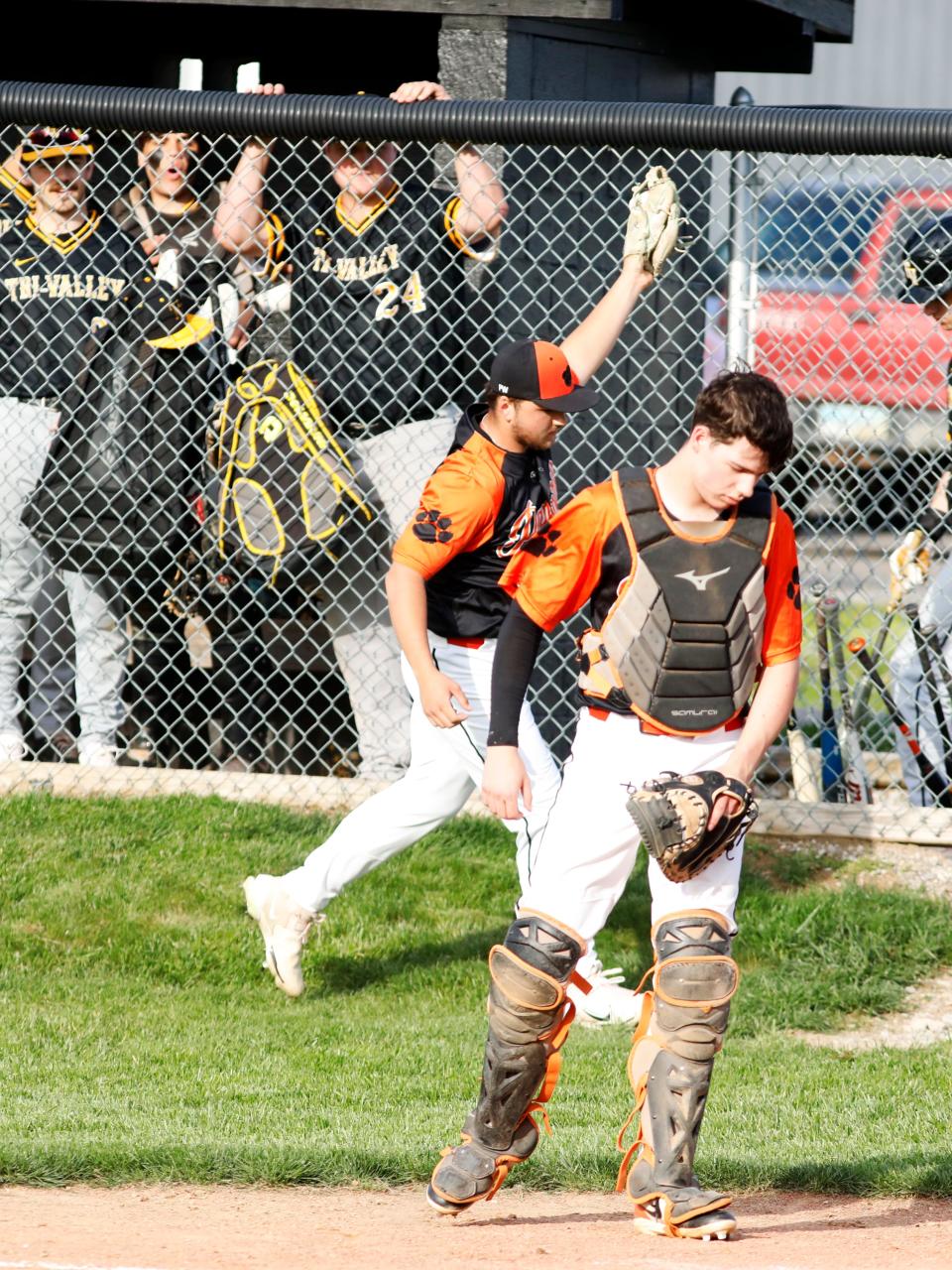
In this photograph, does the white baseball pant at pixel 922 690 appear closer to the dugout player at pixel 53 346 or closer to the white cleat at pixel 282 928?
the white cleat at pixel 282 928

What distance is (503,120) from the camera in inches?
210

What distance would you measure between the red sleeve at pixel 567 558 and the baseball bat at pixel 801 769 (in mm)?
3082

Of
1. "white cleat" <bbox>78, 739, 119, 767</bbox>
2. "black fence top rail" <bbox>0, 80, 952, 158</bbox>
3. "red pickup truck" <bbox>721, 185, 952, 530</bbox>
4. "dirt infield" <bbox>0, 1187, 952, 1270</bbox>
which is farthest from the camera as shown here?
"red pickup truck" <bbox>721, 185, 952, 530</bbox>

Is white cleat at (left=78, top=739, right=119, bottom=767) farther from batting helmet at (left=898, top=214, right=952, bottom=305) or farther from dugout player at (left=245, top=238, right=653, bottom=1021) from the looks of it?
batting helmet at (left=898, top=214, right=952, bottom=305)

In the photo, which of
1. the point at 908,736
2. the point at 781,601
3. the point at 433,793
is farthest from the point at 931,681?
the point at 781,601

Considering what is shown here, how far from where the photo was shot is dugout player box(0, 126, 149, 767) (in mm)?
6281

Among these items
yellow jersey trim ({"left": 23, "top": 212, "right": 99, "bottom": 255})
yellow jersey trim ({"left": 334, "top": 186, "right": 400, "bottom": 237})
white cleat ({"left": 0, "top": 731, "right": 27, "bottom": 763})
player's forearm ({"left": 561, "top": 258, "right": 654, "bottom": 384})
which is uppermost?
yellow jersey trim ({"left": 334, "top": 186, "right": 400, "bottom": 237})

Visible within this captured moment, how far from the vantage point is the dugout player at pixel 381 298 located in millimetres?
5953

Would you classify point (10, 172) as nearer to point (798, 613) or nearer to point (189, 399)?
point (189, 399)

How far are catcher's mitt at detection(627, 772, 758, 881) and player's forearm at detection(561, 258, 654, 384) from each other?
165cm

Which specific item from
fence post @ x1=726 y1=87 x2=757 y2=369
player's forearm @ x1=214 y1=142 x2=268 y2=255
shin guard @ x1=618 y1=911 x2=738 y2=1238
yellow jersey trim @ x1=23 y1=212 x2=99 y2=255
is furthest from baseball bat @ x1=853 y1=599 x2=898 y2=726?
yellow jersey trim @ x1=23 y1=212 x2=99 y2=255

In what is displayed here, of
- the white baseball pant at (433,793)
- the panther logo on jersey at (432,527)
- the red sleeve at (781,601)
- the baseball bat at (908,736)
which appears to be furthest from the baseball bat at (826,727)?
the red sleeve at (781,601)

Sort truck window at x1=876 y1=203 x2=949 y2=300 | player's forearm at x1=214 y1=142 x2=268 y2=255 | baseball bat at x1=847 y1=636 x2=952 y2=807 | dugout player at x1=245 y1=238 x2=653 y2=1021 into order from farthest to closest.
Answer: truck window at x1=876 y1=203 x2=949 y2=300 → baseball bat at x1=847 y1=636 x2=952 y2=807 → player's forearm at x1=214 y1=142 x2=268 y2=255 → dugout player at x1=245 y1=238 x2=653 y2=1021

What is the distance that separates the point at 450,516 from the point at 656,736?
4.08ft
